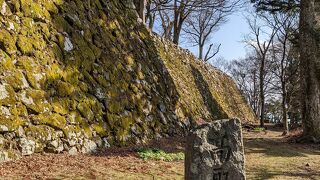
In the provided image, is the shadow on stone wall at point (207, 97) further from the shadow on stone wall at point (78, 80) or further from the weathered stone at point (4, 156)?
the weathered stone at point (4, 156)

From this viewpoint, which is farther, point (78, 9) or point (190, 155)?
point (78, 9)

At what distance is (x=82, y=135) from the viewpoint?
318 inches

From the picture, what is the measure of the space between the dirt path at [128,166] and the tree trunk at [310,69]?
2.78 m

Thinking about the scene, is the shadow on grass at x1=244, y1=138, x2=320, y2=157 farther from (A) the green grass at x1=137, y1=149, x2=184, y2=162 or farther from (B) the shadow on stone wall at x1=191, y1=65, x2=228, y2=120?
(B) the shadow on stone wall at x1=191, y1=65, x2=228, y2=120

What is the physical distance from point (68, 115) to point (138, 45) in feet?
19.5

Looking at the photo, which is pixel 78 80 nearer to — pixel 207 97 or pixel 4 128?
pixel 4 128

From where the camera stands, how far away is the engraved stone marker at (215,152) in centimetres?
477

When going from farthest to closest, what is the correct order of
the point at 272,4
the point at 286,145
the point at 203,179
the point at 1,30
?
1. the point at 272,4
2. the point at 286,145
3. the point at 1,30
4. the point at 203,179

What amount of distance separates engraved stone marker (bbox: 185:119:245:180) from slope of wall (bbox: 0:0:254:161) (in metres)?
3.48

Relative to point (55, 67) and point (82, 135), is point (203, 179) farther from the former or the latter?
point (55, 67)

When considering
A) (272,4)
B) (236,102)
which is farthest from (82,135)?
(236,102)

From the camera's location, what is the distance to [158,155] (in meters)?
8.62

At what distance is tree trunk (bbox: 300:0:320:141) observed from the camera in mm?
13055

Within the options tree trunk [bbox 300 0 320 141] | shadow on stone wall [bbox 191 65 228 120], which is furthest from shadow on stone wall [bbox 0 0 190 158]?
shadow on stone wall [bbox 191 65 228 120]
